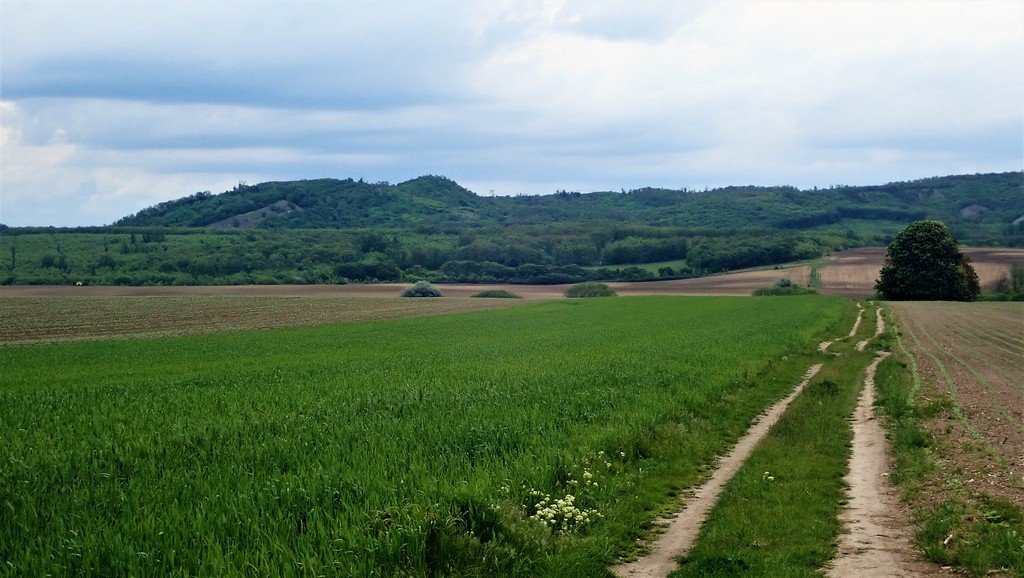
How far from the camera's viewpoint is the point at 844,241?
14650 centimetres

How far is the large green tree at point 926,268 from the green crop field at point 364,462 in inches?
2800

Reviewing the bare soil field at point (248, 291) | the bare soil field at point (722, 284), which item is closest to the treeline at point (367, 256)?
the bare soil field at point (722, 284)

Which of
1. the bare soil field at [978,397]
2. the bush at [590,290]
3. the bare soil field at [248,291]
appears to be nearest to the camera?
the bare soil field at [978,397]

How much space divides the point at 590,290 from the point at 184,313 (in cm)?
5635

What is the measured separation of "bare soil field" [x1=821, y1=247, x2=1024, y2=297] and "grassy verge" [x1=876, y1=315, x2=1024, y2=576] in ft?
268

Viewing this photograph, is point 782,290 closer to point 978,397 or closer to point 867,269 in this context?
point 867,269

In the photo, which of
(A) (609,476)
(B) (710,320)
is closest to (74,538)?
(A) (609,476)

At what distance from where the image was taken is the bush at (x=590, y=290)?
→ 109 m

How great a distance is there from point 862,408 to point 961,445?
5.39 m

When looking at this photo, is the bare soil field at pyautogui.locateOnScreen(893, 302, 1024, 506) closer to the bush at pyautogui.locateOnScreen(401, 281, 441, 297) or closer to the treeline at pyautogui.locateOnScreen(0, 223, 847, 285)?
the bush at pyautogui.locateOnScreen(401, 281, 441, 297)

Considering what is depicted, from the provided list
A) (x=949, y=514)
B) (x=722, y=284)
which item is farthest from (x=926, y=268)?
(x=949, y=514)

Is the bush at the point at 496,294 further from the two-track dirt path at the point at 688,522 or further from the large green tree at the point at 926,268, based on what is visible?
the two-track dirt path at the point at 688,522

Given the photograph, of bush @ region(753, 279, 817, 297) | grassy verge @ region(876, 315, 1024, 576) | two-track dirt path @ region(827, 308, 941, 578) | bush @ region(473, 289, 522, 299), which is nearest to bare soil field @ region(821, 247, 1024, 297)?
bush @ region(753, 279, 817, 297)

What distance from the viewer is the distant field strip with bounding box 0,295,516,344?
53.8m
